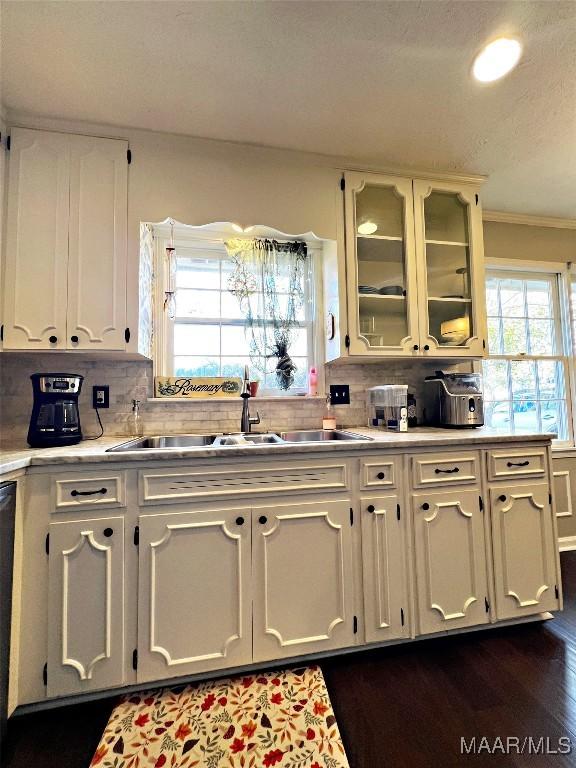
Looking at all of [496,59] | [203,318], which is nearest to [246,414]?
[203,318]

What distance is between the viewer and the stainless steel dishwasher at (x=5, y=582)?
1139mm

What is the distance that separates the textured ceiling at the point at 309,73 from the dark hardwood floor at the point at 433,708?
251 centimetres

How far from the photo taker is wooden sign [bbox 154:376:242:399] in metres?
2.04

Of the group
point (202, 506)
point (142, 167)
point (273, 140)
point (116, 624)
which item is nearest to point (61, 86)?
point (142, 167)

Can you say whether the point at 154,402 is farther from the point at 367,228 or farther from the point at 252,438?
the point at 367,228

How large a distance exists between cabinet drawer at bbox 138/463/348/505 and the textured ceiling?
167cm

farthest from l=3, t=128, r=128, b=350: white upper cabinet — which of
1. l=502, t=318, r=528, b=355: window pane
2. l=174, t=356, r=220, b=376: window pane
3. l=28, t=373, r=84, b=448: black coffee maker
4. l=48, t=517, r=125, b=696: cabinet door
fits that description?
l=502, t=318, r=528, b=355: window pane

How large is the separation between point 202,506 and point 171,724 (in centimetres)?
72

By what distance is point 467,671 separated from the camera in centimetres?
143

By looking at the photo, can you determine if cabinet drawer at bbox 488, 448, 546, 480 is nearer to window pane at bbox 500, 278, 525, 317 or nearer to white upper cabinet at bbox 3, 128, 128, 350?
window pane at bbox 500, 278, 525, 317

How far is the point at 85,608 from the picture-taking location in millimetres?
1263

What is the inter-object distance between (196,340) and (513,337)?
249cm

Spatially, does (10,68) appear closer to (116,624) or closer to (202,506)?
(202,506)

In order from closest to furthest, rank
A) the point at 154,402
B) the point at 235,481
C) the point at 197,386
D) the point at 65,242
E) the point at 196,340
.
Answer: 1. the point at 235,481
2. the point at 65,242
3. the point at 154,402
4. the point at 197,386
5. the point at 196,340
